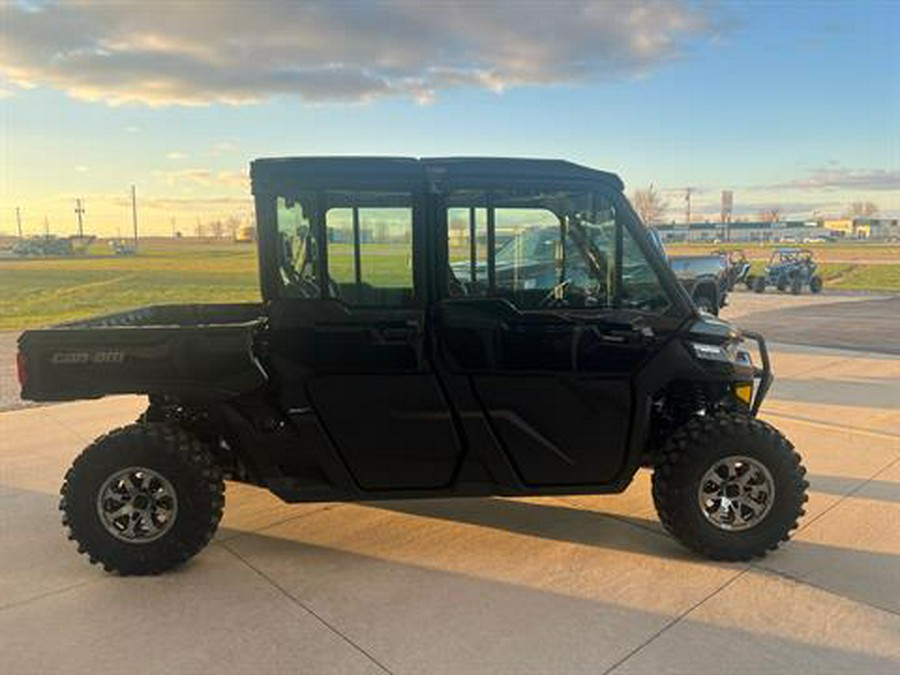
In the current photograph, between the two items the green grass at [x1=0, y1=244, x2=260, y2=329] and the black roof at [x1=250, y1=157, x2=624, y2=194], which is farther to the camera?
the green grass at [x1=0, y1=244, x2=260, y2=329]

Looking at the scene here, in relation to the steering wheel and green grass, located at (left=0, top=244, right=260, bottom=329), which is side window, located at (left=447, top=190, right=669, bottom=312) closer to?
the steering wheel

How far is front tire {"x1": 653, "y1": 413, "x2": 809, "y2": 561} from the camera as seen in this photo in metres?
3.41

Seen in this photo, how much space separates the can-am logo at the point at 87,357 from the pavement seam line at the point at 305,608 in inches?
46.0

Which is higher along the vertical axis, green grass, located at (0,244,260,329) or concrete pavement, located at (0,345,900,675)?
green grass, located at (0,244,260,329)

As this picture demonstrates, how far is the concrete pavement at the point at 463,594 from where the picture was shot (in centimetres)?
268

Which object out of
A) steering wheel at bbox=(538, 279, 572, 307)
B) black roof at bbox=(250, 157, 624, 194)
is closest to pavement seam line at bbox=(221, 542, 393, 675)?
steering wheel at bbox=(538, 279, 572, 307)

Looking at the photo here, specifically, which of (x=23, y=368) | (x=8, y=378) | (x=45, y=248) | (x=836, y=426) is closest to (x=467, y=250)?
(x=23, y=368)

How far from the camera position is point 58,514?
4.09 meters

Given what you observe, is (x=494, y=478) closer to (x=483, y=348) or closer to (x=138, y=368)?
(x=483, y=348)

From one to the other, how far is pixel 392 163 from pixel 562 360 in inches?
50.3

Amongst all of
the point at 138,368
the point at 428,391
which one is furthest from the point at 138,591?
the point at 428,391

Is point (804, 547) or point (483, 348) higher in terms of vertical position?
point (483, 348)

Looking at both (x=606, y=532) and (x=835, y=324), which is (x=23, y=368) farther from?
(x=835, y=324)

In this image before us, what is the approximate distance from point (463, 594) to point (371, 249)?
1.71 m
